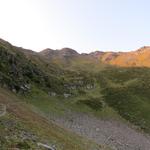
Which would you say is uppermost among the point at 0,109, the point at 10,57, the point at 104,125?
the point at 10,57

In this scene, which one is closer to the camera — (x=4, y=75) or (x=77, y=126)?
(x=77, y=126)

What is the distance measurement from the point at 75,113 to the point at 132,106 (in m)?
22.2

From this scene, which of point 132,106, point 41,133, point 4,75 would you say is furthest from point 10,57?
point 41,133

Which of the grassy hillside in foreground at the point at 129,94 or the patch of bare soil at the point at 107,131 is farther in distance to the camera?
the grassy hillside in foreground at the point at 129,94

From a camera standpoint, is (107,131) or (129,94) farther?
(129,94)

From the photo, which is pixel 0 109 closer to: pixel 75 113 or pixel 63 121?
pixel 63 121

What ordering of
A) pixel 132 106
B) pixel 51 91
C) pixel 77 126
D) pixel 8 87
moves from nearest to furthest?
pixel 77 126 → pixel 8 87 → pixel 51 91 → pixel 132 106

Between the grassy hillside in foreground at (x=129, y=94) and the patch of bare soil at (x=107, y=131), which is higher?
the grassy hillside in foreground at (x=129, y=94)

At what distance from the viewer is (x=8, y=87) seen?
6900 cm

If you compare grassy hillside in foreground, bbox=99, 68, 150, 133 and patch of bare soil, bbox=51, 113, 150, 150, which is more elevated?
grassy hillside in foreground, bbox=99, 68, 150, 133

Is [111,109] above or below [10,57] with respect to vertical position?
below

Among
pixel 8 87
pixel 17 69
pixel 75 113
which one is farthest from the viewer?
pixel 17 69

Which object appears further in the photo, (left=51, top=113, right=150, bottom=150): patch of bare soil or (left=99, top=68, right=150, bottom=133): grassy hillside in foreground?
(left=99, top=68, right=150, bottom=133): grassy hillside in foreground

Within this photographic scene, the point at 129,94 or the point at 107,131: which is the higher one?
the point at 129,94
